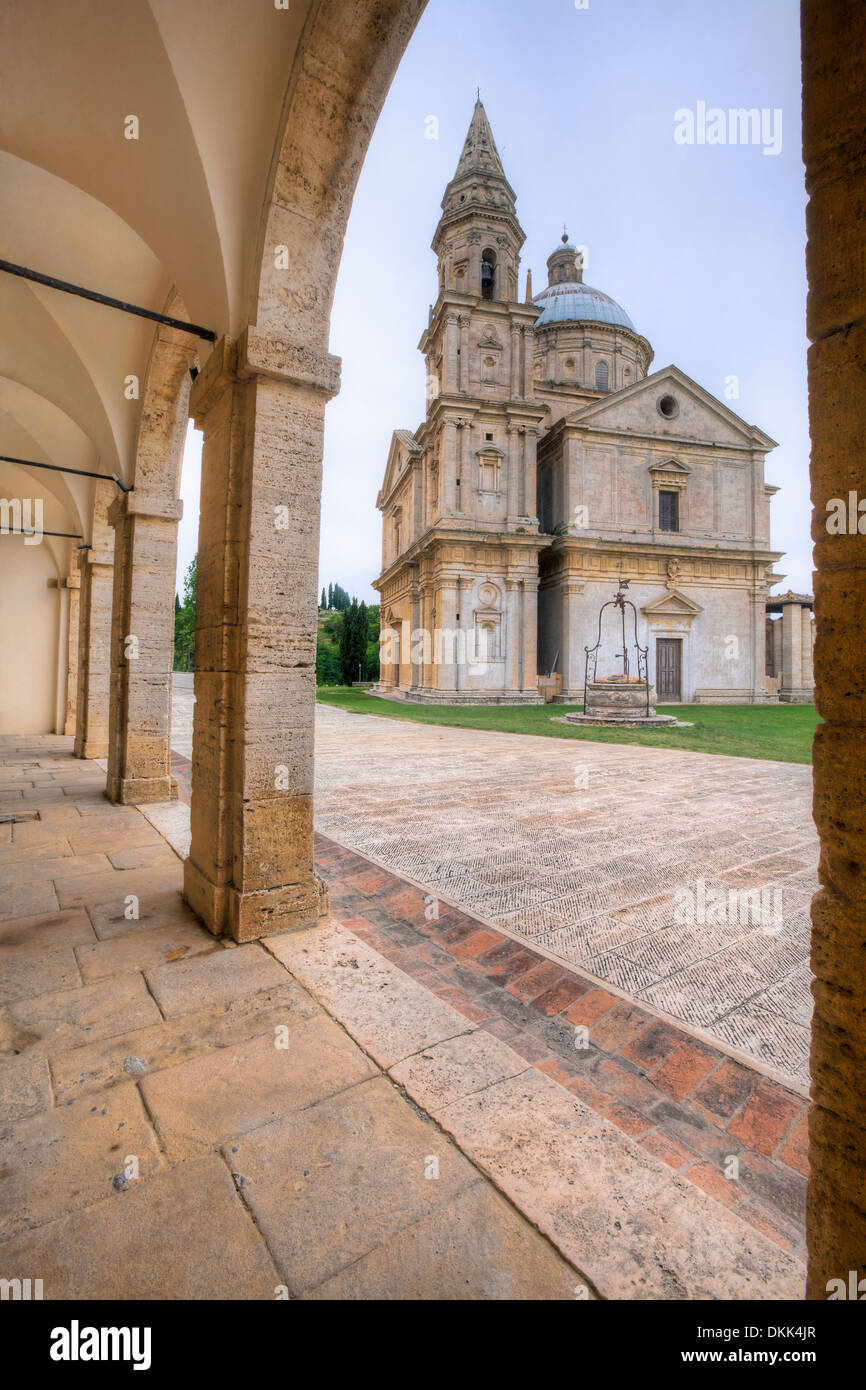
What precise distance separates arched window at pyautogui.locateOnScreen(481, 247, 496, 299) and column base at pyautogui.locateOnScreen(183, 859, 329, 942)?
A: 29.4 meters

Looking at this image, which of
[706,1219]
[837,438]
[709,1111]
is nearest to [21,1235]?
[706,1219]

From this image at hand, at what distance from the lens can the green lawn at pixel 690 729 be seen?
36.4 feet

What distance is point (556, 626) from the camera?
26578 millimetres

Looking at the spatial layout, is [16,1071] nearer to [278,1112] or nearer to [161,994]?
[161,994]

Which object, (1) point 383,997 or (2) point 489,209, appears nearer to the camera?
(1) point 383,997

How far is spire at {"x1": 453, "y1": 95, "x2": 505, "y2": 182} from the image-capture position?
2525 centimetres

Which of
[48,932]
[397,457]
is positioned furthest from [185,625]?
[48,932]

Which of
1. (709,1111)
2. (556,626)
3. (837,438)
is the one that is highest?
(556,626)

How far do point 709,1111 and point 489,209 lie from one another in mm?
31851

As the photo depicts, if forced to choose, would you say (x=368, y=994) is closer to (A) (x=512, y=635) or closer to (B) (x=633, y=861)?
(B) (x=633, y=861)

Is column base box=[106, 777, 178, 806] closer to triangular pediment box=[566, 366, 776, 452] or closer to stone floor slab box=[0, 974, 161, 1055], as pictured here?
stone floor slab box=[0, 974, 161, 1055]

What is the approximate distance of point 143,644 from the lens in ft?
20.0

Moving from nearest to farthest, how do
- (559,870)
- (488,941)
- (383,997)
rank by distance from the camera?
(383,997) → (488,941) → (559,870)

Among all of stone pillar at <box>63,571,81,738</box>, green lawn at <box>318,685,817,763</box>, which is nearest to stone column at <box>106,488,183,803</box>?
stone pillar at <box>63,571,81,738</box>
